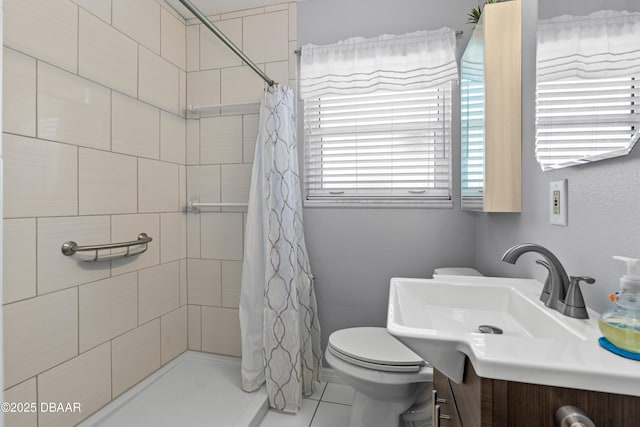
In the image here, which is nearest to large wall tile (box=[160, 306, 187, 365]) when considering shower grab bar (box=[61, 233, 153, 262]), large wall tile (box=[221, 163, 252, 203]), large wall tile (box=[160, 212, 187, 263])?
large wall tile (box=[160, 212, 187, 263])

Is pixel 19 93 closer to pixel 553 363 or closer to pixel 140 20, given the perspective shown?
pixel 140 20

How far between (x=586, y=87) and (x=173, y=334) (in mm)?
2288

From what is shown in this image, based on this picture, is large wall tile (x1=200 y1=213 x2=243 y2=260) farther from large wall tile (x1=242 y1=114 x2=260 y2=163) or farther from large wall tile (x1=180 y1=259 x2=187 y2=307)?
large wall tile (x1=242 y1=114 x2=260 y2=163)

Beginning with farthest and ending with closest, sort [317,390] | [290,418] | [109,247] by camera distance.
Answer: [317,390]
[290,418]
[109,247]

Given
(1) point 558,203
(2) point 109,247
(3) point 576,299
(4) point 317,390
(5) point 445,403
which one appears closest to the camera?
(3) point 576,299

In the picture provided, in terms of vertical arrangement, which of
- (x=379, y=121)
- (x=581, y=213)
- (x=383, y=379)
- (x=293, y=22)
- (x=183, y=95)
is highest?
(x=293, y=22)

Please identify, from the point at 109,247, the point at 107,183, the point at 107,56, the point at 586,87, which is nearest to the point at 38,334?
the point at 109,247

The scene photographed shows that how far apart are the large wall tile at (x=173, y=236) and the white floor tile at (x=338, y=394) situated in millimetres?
A: 1251

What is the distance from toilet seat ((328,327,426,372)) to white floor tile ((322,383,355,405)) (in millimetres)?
473

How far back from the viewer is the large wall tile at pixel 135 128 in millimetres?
1603

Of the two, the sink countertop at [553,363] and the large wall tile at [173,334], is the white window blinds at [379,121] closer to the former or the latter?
the large wall tile at [173,334]

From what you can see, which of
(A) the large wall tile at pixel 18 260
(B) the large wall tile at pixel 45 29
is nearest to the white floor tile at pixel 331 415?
(A) the large wall tile at pixel 18 260

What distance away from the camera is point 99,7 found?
151 cm

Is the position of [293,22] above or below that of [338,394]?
above
